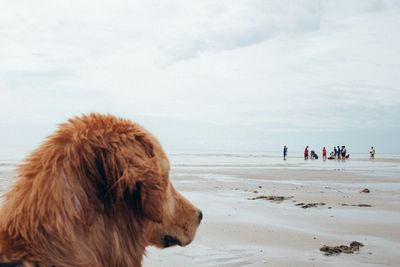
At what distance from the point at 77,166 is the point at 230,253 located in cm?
541

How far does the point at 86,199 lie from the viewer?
2201mm

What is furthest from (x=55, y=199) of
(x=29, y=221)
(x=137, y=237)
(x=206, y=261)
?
(x=206, y=261)

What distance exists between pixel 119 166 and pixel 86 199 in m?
0.22

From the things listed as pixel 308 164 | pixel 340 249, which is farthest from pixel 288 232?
pixel 308 164

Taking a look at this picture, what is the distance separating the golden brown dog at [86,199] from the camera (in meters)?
2.08

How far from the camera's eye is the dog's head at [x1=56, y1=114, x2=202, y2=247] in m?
2.23

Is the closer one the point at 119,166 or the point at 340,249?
the point at 119,166

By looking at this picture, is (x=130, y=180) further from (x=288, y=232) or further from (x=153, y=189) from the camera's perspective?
(x=288, y=232)

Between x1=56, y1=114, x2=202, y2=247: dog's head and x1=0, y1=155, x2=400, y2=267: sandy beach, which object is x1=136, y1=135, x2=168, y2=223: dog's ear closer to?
x1=56, y1=114, x2=202, y2=247: dog's head

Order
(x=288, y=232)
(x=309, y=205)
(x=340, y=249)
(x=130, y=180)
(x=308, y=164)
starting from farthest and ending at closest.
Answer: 1. (x=308, y=164)
2. (x=309, y=205)
3. (x=288, y=232)
4. (x=340, y=249)
5. (x=130, y=180)

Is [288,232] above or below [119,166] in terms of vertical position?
below

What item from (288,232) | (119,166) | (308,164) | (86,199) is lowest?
(288,232)

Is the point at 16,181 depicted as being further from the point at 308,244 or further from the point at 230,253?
the point at 308,244

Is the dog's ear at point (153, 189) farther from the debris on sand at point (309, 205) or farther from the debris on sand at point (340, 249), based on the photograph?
the debris on sand at point (309, 205)
